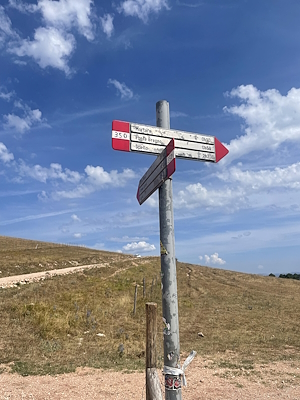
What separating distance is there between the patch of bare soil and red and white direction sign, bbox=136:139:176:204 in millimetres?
4473

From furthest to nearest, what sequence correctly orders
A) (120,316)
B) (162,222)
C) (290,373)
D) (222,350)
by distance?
(120,316) → (222,350) → (290,373) → (162,222)

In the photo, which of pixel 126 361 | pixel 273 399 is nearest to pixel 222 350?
pixel 126 361

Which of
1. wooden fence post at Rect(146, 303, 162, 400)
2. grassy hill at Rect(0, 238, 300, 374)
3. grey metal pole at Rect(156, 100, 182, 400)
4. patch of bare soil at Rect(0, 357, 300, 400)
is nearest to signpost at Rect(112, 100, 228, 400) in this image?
grey metal pole at Rect(156, 100, 182, 400)

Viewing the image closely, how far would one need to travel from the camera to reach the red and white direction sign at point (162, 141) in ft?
11.0

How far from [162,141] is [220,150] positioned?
72cm

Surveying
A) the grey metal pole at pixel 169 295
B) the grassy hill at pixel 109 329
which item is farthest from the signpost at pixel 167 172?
the grassy hill at pixel 109 329

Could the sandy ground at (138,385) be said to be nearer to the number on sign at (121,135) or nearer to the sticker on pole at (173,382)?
the sticker on pole at (173,382)

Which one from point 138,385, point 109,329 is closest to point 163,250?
point 138,385

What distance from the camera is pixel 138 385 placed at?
7.05m

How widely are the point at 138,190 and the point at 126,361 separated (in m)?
7.06

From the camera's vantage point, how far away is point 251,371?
329 inches

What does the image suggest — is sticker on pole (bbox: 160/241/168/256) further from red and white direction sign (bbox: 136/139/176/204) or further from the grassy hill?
the grassy hill

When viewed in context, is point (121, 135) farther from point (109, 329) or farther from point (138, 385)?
point (109, 329)

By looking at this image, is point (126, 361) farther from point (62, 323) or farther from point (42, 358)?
point (62, 323)
